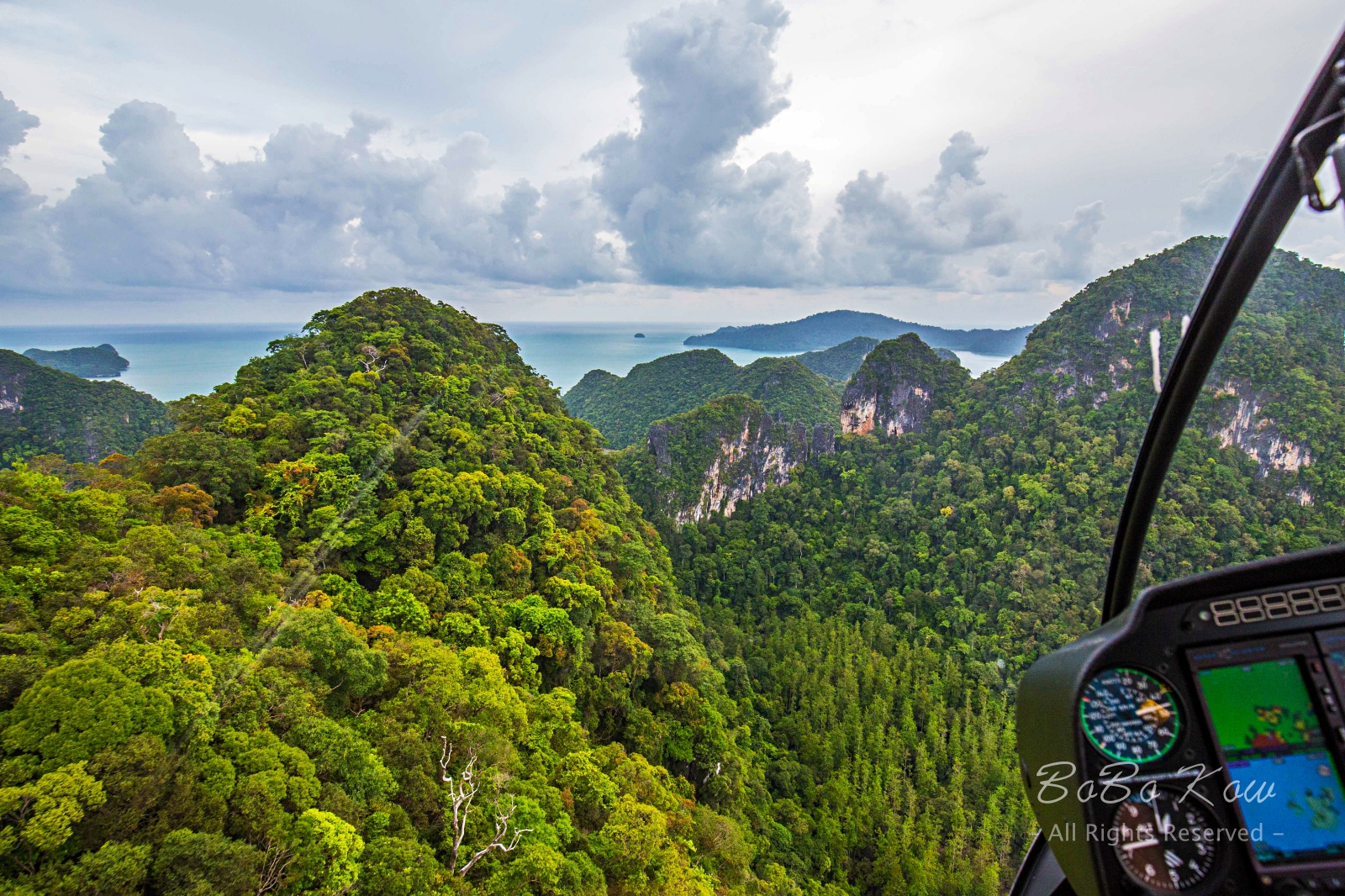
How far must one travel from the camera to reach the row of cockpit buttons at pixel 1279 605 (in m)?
1.26

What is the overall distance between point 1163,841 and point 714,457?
110 ft

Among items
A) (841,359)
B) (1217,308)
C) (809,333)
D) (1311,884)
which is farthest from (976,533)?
(809,333)

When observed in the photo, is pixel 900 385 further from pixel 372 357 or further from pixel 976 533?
pixel 372 357

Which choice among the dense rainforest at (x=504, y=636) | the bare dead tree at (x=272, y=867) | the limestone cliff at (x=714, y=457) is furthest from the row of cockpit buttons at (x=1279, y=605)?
the limestone cliff at (x=714, y=457)

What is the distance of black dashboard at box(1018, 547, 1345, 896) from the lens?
1242 mm

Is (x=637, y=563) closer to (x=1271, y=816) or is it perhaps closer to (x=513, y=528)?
(x=513, y=528)

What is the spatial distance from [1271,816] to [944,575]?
27222mm

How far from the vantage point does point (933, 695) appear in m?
18.6

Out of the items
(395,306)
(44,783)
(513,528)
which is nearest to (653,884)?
(44,783)

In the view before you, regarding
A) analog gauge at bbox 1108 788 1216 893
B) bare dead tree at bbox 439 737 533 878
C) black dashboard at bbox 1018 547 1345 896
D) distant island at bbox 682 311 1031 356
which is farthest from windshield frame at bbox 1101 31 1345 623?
distant island at bbox 682 311 1031 356

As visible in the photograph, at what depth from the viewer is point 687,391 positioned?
59.5 m

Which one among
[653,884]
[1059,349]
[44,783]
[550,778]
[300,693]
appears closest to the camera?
[44,783]

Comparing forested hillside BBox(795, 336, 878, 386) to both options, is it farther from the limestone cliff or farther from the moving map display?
the moving map display

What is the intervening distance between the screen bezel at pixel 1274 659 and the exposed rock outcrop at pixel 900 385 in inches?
Result: 1531
